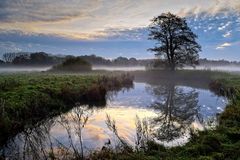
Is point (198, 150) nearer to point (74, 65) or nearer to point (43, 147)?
point (43, 147)

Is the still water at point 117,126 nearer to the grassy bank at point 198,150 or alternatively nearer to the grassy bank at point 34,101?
the grassy bank at point 34,101

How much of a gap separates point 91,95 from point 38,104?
9.37 meters

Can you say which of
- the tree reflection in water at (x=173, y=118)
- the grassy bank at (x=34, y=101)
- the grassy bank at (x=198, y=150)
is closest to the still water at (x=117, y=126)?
the tree reflection in water at (x=173, y=118)

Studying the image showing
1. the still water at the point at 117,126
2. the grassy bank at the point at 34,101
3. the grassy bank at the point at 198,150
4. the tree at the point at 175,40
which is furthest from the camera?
the tree at the point at 175,40

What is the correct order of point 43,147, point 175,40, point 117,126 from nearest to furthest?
1. point 43,147
2. point 117,126
3. point 175,40

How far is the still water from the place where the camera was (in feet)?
50.0

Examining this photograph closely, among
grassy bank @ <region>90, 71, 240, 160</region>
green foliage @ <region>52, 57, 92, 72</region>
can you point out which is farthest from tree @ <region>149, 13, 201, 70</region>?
grassy bank @ <region>90, 71, 240, 160</region>

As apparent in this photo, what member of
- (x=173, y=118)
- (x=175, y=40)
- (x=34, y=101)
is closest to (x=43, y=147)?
(x=34, y=101)

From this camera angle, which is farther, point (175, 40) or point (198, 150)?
point (175, 40)

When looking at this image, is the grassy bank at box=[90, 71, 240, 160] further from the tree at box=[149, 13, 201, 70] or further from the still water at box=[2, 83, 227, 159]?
the tree at box=[149, 13, 201, 70]

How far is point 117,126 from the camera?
69.6 ft

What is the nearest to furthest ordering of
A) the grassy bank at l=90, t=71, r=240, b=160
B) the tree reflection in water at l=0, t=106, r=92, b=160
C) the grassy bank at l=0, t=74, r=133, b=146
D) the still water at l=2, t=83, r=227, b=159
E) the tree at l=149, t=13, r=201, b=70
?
1. the grassy bank at l=90, t=71, r=240, b=160
2. the tree reflection in water at l=0, t=106, r=92, b=160
3. the still water at l=2, t=83, r=227, b=159
4. the grassy bank at l=0, t=74, r=133, b=146
5. the tree at l=149, t=13, r=201, b=70

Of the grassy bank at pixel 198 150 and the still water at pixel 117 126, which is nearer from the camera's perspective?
the grassy bank at pixel 198 150

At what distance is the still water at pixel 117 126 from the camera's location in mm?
15234
